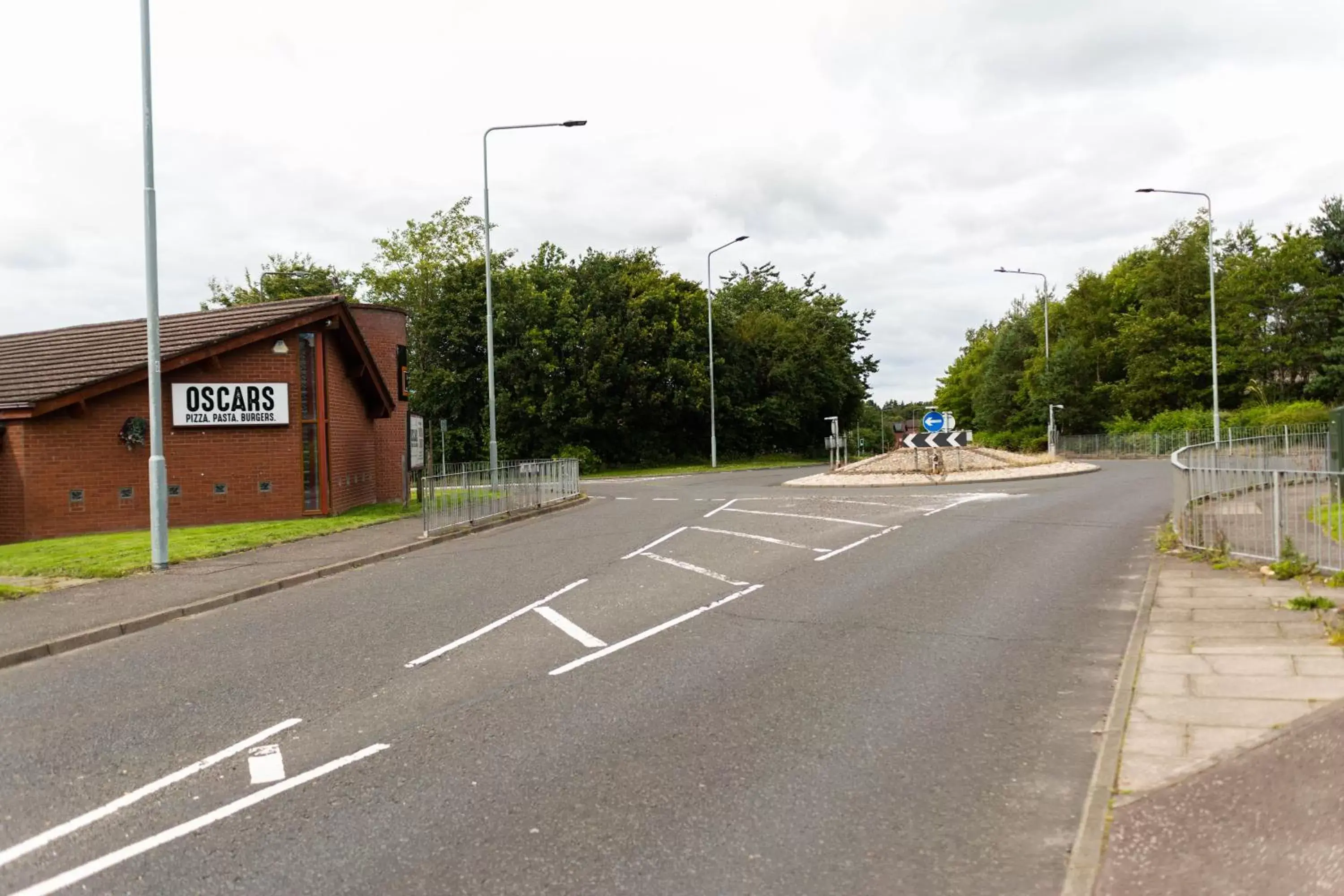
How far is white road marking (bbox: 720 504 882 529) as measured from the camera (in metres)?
17.4

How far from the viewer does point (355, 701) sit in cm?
662

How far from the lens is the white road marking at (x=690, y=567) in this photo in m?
11.4

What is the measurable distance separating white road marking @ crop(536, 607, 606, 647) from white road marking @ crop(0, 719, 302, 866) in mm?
2589

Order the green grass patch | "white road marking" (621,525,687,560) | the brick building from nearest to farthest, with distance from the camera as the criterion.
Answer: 1. the green grass patch
2. "white road marking" (621,525,687,560)
3. the brick building

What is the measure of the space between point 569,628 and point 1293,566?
720cm

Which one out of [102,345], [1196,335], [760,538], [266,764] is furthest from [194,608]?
[1196,335]

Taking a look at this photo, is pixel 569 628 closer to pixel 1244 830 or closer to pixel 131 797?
pixel 131 797

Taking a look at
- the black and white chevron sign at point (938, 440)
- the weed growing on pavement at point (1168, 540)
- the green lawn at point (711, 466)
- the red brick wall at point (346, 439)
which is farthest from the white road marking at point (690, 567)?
the green lawn at point (711, 466)

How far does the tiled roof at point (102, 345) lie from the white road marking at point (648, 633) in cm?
1352

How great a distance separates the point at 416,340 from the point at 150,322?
42.3 metres

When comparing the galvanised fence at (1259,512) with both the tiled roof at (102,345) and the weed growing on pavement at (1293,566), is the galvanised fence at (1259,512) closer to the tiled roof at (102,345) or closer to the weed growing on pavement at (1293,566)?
the weed growing on pavement at (1293,566)

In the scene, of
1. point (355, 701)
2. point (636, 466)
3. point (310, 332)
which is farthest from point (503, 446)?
point (355, 701)

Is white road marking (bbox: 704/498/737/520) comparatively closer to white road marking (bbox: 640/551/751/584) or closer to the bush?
white road marking (bbox: 640/551/751/584)

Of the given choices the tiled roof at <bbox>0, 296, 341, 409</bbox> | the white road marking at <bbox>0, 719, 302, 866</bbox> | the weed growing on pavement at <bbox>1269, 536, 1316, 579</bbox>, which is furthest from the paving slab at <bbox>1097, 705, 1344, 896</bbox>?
the tiled roof at <bbox>0, 296, 341, 409</bbox>
